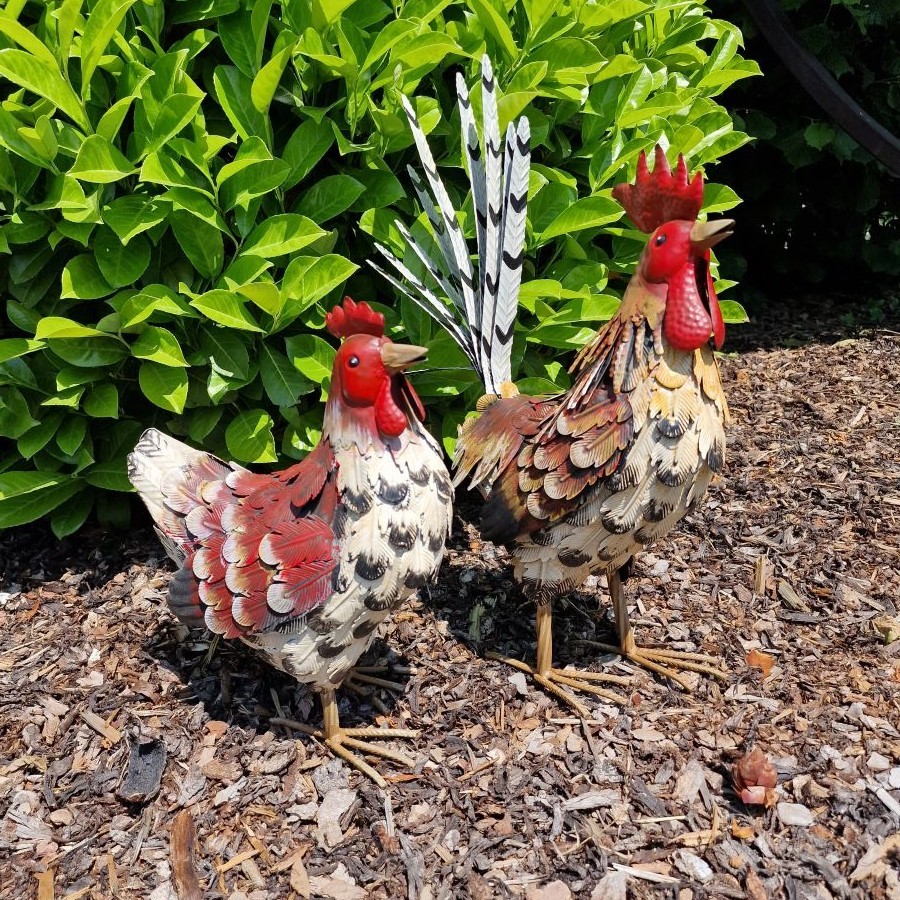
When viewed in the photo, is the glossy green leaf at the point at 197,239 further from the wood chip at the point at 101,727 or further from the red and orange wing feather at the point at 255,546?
the wood chip at the point at 101,727

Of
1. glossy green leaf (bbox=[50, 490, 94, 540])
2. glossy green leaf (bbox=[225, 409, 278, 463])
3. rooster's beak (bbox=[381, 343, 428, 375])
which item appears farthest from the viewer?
glossy green leaf (bbox=[50, 490, 94, 540])

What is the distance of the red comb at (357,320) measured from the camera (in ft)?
6.63

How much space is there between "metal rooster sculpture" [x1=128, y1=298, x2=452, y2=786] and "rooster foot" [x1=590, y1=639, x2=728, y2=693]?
0.93m

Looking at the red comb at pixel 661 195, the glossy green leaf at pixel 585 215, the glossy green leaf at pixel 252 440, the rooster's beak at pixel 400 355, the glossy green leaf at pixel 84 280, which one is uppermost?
the red comb at pixel 661 195

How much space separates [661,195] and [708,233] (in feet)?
0.74

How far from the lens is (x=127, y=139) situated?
2.79m

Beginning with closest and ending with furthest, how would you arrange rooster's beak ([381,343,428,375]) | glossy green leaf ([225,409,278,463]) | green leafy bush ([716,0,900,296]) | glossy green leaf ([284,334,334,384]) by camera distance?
rooster's beak ([381,343,428,375]) < glossy green leaf ([284,334,334,384]) < glossy green leaf ([225,409,278,463]) < green leafy bush ([716,0,900,296])

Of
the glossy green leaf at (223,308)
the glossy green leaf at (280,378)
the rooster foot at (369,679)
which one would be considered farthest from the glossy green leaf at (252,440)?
the rooster foot at (369,679)

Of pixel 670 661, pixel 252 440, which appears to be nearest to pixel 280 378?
pixel 252 440

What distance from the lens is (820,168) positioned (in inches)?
211

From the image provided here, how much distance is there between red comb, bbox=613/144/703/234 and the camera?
84.3 inches

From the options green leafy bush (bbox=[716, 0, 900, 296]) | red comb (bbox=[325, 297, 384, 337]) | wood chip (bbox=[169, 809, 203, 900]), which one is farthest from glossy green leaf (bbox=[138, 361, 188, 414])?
green leafy bush (bbox=[716, 0, 900, 296])

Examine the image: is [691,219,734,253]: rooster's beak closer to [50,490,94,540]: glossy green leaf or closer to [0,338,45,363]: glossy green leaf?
[0,338,45,363]: glossy green leaf

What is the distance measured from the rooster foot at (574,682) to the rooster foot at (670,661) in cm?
11
